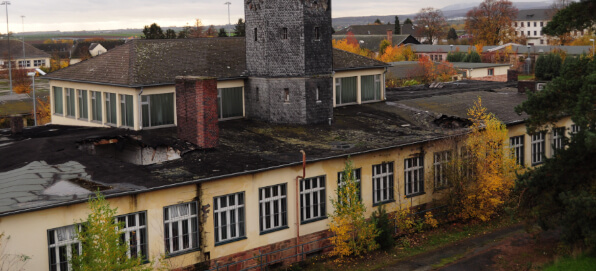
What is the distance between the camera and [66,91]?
125 feet

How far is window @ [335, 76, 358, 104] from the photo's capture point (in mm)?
40531

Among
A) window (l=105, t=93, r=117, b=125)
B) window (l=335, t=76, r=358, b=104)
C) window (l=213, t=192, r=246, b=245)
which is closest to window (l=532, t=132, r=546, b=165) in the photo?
window (l=335, t=76, r=358, b=104)

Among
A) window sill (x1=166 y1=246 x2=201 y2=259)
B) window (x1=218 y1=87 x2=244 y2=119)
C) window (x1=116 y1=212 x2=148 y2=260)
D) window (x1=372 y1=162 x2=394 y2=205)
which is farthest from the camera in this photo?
window (x1=218 y1=87 x2=244 y2=119)

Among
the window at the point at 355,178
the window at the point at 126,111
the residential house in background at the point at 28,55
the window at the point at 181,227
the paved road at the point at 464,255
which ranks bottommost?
the paved road at the point at 464,255

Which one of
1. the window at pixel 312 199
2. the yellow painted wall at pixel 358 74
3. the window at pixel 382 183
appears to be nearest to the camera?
the window at pixel 312 199

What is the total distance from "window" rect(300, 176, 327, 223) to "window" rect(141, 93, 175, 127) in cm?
901

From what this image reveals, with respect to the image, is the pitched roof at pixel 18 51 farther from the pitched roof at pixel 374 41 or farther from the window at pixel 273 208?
the window at pixel 273 208

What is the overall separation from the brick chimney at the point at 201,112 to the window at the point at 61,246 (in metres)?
8.01

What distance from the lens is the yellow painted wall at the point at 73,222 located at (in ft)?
67.6

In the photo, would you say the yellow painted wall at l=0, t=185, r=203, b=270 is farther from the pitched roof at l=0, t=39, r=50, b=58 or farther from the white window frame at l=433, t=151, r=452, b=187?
the pitched roof at l=0, t=39, r=50, b=58

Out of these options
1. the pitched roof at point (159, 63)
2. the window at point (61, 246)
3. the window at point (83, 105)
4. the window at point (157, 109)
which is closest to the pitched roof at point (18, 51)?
the pitched roof at point (159, 63)

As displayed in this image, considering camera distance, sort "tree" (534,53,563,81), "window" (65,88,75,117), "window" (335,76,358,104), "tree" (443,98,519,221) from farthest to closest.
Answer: "tree" (534,53,563,81), "window" (335,76,358,104), "window" (65,88,75,117), "tree" (443,98,519,221)

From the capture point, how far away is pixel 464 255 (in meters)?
27.7

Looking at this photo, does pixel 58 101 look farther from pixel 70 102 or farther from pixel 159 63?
pixel 159 63
